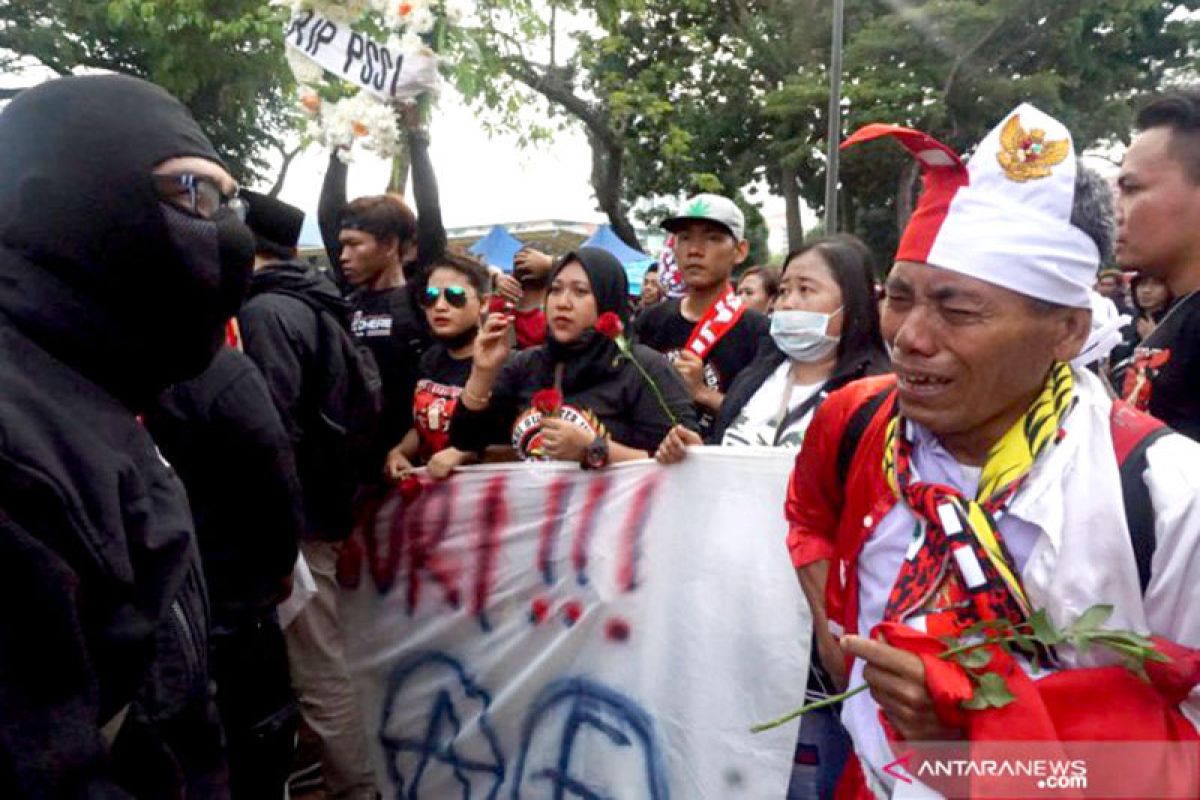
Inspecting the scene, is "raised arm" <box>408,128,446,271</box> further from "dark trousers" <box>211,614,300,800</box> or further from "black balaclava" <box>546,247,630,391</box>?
"dark trousers" <box>211,614,300,800</box>

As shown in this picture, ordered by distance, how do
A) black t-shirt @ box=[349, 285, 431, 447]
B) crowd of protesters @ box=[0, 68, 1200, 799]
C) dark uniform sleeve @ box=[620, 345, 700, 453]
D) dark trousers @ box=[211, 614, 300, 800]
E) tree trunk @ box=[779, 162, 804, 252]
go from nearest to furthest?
crowd of protesters @ box=[0, 68, 1200, 799] → dark trousers @ box=[211, 614, 300, 800] → dark uniform sleeve @ box=[620, 345, 700, 453] → black t-shirt @ box=[349, 285, 431, 447] → tree trunk @ box=[779, 162, 804, 252]

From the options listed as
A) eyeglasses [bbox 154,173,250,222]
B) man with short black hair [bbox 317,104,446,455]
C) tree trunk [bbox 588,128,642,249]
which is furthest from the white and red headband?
tree trunk [bbox 588,128,642,249]

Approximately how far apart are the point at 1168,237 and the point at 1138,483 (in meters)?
1.31

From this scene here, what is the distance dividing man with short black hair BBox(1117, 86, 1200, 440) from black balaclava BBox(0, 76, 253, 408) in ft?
7.10

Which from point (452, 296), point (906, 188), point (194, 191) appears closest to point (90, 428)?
point (194, 191)

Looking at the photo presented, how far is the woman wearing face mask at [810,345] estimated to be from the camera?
3127 mm

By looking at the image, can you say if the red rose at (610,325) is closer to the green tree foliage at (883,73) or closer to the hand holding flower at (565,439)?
the hand holding flower at (565,439)

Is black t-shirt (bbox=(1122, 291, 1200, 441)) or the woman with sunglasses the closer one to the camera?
black t-shirt (bbox=(1122, 291, 1200, 441))

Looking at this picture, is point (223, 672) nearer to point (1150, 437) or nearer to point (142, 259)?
point (142, 259)

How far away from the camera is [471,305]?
4.12 meters

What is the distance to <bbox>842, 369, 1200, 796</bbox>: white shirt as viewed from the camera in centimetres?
148

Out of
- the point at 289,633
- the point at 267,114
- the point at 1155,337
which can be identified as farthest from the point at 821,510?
the point at 267,114

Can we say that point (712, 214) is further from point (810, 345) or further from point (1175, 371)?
point (1175, 371)

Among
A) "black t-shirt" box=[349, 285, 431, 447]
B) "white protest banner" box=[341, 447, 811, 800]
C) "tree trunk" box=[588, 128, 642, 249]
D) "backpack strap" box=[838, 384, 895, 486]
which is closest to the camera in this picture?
"backpack strap" box=[838, 384, 895, 486]
